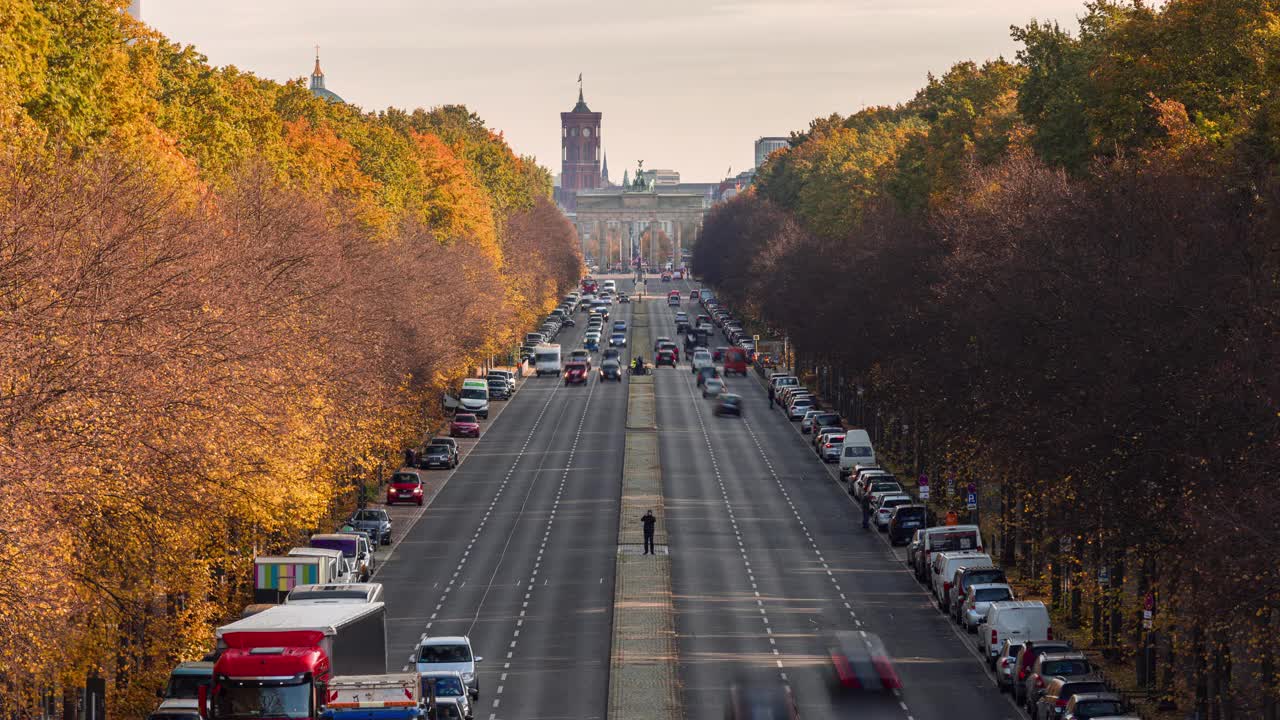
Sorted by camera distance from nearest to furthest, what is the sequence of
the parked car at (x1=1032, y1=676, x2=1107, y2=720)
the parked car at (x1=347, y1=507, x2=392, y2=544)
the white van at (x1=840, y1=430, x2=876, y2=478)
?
the parked car at (x1=1032, y1=676, x2=1107, y2=720)
the parked car at (x1=347, y1=507, x2=392, y2=544)
the white van at (x1=840, y1=430, x2=876, y2=478)

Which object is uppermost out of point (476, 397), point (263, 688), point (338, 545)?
point (476, 397)

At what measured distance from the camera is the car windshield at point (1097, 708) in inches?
1517

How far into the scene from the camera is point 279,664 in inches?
1419

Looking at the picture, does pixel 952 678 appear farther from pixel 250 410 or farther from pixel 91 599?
pixel 91 599

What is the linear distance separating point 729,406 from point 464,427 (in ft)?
57.3

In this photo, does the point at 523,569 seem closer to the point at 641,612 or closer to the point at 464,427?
the point at 641,612

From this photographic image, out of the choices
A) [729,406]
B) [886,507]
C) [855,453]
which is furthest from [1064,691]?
[729,406]

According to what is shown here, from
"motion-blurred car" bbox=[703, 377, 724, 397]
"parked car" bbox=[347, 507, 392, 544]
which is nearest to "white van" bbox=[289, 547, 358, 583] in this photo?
"parked car" bbox=[347, 507, 392, 544]

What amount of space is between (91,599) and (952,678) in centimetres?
2187

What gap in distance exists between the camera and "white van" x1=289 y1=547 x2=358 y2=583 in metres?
55.0

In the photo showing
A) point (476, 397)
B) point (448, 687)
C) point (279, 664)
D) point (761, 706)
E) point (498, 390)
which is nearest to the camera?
point (279, 664)

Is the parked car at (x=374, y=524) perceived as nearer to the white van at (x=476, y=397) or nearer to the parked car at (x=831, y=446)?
the parked car at (x=831, y=446)

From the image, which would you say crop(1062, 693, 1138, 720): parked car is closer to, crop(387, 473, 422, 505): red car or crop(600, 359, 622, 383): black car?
crop(387, 473, 422, 505): red car

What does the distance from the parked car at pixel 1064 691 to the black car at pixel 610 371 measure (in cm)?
9640
